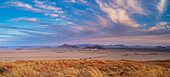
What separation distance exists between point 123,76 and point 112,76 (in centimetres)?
66

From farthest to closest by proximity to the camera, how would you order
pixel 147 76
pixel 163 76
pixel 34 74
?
pixel 34 74 → pixel 163 76 → pixel 147 76

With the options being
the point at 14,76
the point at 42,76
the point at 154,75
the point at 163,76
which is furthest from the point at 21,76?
the point at 163,76

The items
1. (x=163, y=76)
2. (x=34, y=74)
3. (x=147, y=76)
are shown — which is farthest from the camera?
(x=34, y=74)

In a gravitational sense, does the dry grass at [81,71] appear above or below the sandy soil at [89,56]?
above

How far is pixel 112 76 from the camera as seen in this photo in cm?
841

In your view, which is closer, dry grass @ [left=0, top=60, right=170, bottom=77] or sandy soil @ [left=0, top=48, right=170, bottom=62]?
dry grass @ [left=0, top=60, right=170, bottom=77]

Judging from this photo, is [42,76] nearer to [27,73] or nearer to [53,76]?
[53,76]

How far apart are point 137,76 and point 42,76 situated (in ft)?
17.6

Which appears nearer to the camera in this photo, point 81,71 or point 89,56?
point 81,71

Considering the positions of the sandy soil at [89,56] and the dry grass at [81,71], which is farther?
the sandy soil at [89,56]

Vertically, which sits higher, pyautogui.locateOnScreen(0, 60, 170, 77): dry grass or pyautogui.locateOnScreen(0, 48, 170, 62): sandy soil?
pyautogui.locateOnScreen(0, 60, 170, 77): dry grass

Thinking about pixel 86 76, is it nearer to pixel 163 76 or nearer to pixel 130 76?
pixel 130 76

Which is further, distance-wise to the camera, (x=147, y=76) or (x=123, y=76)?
(x=123, y=76)

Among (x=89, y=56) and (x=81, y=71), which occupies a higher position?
(x=81, y=71)
